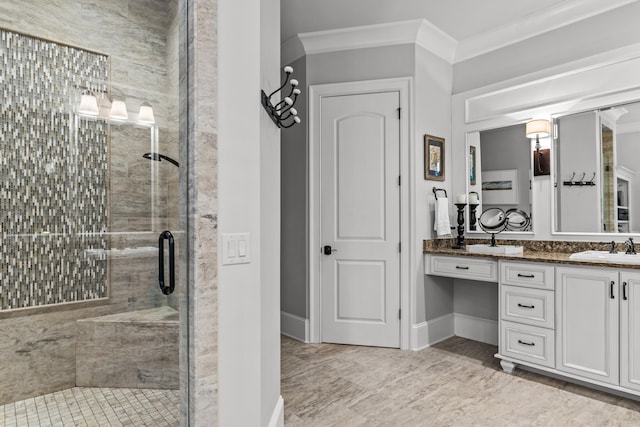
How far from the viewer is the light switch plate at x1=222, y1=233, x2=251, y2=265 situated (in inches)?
57.3

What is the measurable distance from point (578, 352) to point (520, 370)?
489 mm

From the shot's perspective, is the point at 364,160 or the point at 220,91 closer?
the point at 220,91

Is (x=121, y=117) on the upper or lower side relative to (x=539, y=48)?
lower

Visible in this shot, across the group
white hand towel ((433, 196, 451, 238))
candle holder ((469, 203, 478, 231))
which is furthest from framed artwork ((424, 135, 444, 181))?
candle holder ((469, 203, 478, 231))

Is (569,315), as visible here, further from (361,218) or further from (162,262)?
(162,262)

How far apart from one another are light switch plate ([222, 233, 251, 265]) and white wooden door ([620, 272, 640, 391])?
7.51ft

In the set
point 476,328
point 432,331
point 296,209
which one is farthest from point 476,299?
point 296,209

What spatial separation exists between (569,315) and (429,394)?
1.07 metres

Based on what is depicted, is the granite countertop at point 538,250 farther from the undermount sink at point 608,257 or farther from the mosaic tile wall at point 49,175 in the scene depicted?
the mosaic tile wall at point 49,175

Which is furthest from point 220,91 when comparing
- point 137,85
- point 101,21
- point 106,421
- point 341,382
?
point 341,382

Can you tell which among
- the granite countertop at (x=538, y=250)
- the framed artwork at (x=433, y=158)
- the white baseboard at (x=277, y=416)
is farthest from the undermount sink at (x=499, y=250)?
the white baseboard at (x=277, y=416)

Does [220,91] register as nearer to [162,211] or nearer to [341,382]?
[162,211]

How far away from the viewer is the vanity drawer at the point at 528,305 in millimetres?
2654

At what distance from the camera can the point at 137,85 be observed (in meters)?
1.32
